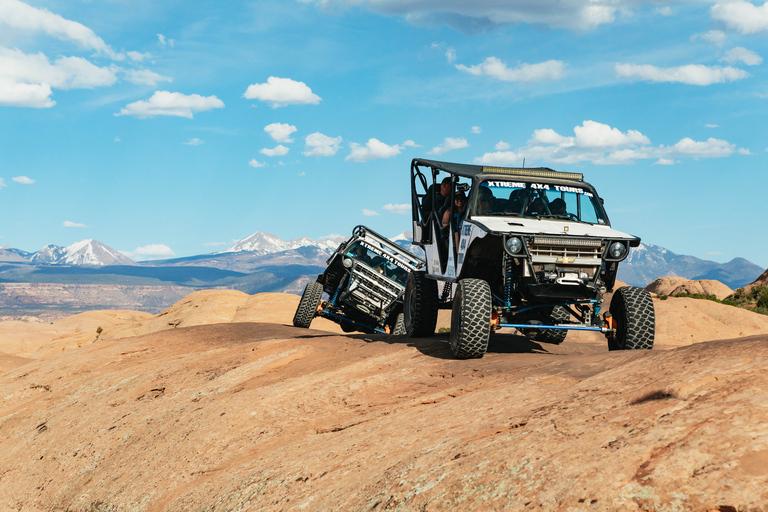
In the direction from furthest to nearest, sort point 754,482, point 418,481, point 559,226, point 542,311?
point 542,311 < point 559,226 < point 418,481 < point 754,482

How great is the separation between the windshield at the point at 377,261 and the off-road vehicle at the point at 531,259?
255 inches

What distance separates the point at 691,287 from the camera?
126ft

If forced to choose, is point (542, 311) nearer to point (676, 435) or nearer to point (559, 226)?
point (559, 226)

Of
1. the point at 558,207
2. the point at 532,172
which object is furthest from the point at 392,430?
the point at 532,172

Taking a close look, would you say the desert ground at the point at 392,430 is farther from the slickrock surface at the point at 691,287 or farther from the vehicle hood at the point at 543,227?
the slickrock surface at the point at 691,287

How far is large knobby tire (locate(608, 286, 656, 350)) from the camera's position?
7984 millimetres

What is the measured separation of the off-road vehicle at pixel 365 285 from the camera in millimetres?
16328

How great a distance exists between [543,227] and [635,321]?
5.83 feet

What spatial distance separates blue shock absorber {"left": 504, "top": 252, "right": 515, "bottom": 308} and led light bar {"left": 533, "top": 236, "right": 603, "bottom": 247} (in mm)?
475

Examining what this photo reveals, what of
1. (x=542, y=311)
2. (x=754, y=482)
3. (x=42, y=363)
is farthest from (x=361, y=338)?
(x=754, y=482)

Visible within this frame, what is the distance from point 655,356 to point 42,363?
12.0 metres

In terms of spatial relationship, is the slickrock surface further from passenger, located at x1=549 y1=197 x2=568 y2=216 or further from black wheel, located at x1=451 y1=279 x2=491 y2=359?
black wheel, located at x1=451 y1=279 x2=491 y2=359

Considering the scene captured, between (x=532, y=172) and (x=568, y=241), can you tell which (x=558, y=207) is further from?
(x=568, y=241)

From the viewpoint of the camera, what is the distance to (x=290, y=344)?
10250 millimetres
